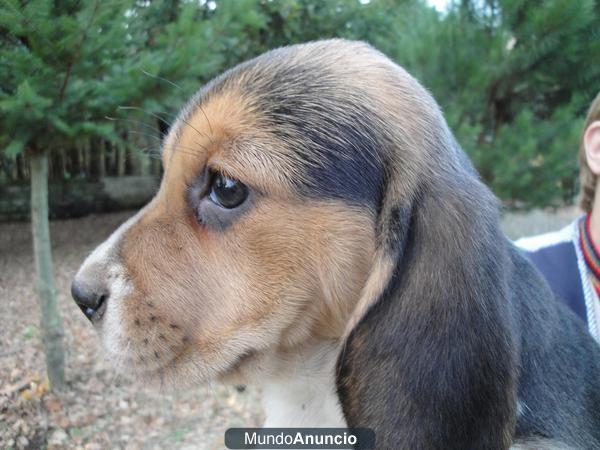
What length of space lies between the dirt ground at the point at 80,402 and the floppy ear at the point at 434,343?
61.8 inches

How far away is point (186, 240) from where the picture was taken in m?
1.95

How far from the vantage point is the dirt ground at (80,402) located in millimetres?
3107

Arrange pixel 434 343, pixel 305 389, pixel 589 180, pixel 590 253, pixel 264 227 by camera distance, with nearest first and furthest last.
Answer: pixel 434 343
pixel 264 227
pixel 305 389
pixel 590 253
pixel 589 180

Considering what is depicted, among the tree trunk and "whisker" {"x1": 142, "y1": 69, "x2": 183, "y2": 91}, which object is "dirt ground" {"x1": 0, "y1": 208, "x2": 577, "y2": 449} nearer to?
the tree trunk

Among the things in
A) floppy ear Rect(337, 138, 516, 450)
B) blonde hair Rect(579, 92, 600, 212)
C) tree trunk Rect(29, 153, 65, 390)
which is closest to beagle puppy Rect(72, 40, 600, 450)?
floppy ear Rect(337, 138, 516, 450)

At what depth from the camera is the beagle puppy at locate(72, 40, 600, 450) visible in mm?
1637

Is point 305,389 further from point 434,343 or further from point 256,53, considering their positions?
point 256,53

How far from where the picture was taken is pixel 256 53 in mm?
6680

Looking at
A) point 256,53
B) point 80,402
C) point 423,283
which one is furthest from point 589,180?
point 256,53

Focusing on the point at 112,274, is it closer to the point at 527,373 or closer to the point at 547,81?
the point at 527,373

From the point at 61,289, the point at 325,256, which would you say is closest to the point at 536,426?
the point at 325,256

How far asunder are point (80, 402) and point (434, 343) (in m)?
2.88

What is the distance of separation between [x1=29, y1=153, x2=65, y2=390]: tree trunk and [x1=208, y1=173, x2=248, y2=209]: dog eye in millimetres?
2341

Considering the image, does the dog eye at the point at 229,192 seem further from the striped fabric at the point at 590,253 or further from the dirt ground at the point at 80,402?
the striped fabric at the point at 590,253
